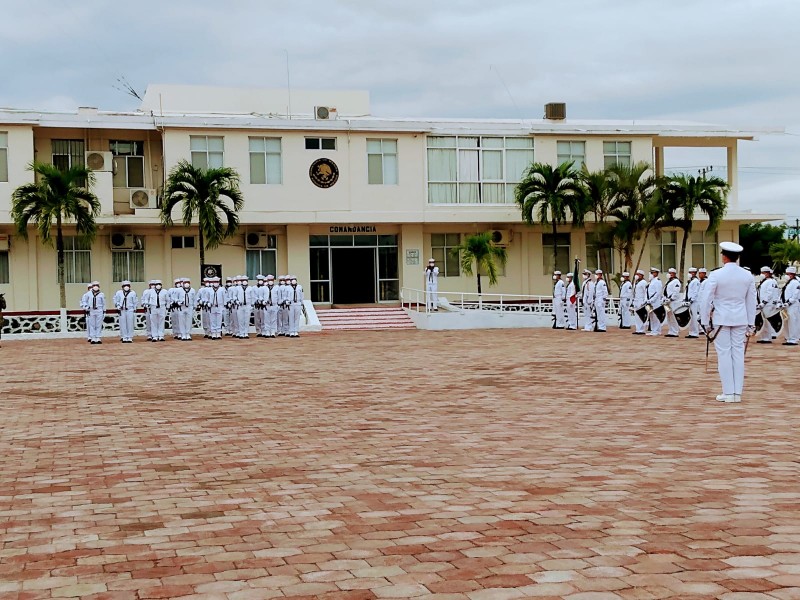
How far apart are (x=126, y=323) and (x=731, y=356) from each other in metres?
21.0

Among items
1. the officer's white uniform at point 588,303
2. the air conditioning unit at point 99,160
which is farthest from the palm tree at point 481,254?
the air conditioning unit at point 99,160

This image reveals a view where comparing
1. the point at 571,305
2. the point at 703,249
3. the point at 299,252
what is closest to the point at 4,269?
the point at 299,252

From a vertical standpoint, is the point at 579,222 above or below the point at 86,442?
above

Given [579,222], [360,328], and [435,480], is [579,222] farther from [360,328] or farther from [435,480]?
[435,480]

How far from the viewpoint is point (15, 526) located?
21.1 feet

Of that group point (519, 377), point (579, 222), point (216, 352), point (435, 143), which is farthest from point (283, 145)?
point (519, 377)

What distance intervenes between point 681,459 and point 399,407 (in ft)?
14.8

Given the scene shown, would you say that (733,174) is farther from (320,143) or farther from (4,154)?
(4,154)

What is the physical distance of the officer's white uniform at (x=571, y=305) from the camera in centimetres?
3191

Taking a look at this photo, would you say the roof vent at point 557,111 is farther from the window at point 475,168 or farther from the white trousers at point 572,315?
the white trousers at point 572,315

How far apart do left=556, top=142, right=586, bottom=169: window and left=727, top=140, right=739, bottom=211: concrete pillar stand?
249 inches

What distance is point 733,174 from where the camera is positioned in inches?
1564

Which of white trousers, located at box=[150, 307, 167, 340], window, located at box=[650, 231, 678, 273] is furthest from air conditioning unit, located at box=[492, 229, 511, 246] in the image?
white trousers, located at box=[150, 307, 167, 340]

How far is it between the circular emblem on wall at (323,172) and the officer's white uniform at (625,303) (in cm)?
1060
